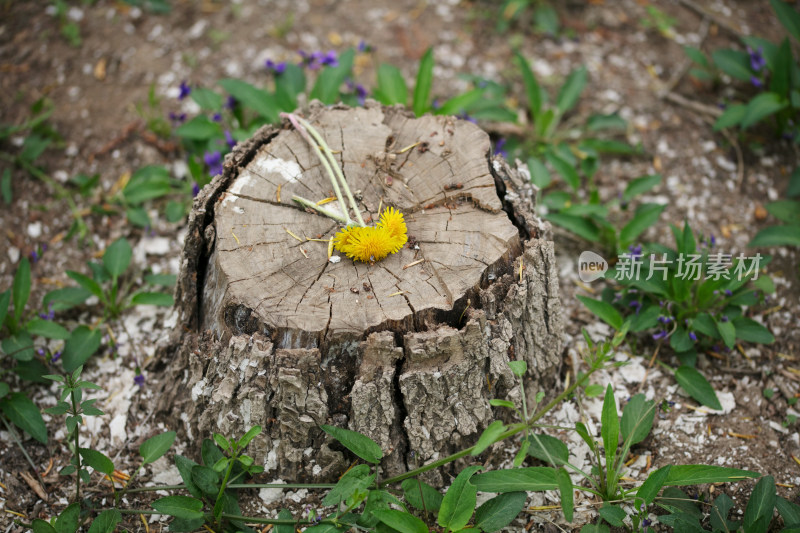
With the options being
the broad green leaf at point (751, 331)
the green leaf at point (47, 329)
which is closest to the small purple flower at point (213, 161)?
the green leaf at point (47, 329)

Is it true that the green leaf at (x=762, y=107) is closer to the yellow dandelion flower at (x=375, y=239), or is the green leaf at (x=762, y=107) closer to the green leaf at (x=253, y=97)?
the yellow dandelion flower at (x=375, y=239)

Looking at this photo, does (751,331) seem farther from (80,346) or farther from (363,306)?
(80,346)

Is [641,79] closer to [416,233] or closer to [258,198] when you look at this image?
[416,233]

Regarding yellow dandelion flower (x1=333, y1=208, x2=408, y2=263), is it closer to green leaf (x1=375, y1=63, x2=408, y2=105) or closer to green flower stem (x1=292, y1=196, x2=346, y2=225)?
green flower stem (x1=292, y1=196, x2=346, y2=225)

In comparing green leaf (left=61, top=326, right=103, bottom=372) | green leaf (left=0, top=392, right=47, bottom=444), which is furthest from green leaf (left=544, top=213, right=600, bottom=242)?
green leaf (left=0, top=392, right=47, bottom=444)

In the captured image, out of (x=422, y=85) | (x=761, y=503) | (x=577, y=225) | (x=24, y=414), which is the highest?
(x=422, y=85)

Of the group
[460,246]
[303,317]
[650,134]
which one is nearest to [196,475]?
[303,317]

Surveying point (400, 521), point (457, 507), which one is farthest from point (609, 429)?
point (400, 521)
